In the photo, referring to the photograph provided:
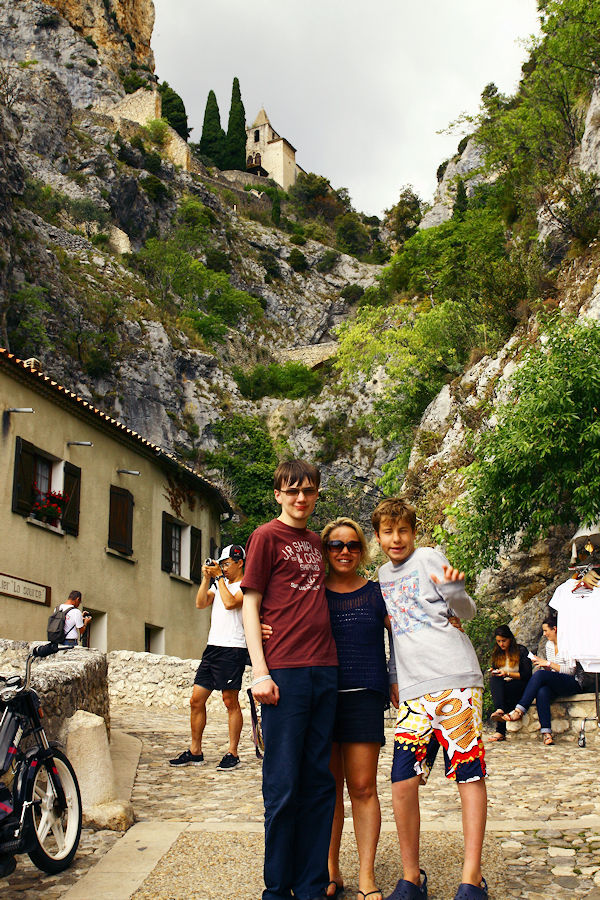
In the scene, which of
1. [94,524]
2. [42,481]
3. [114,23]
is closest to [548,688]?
[42,481]

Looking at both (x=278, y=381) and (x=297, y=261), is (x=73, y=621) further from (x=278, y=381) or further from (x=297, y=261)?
(x=297, y=261)

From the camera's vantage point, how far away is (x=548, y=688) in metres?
7.98

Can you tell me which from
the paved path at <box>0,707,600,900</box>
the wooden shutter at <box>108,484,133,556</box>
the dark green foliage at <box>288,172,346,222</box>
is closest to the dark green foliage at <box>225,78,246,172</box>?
the dark green foliage at <box>288,172,346,222</box>

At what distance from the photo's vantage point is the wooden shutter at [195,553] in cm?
2019

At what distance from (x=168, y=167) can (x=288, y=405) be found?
26.2m

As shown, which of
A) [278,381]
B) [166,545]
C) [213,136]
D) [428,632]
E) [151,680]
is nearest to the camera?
[428,632]

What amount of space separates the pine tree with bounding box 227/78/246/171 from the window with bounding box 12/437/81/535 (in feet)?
225

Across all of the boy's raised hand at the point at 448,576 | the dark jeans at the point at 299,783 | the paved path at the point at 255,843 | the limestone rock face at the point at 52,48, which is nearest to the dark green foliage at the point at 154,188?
the limestone rock face at the point at 52,48

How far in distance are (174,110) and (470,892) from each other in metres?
74.9

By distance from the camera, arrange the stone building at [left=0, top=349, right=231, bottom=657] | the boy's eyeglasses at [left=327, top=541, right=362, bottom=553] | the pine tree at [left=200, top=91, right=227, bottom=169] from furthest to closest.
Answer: the pine tree at [left=200, top=91, right=227, bottom=169], the stone building at [left=0, top=349, right=231, bottom=657], the boy's eyeglasses at [left=327, top=541, right=362, bottom=553]

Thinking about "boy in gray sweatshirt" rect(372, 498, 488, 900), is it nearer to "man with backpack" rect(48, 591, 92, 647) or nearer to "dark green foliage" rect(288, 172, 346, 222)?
"man with backpack" rect(48, 591, 92, 647)

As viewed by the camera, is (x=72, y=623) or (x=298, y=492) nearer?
(x=298, y=492)

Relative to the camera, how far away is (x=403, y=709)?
3.27 meters

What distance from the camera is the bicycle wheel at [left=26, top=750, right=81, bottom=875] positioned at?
3.37m
